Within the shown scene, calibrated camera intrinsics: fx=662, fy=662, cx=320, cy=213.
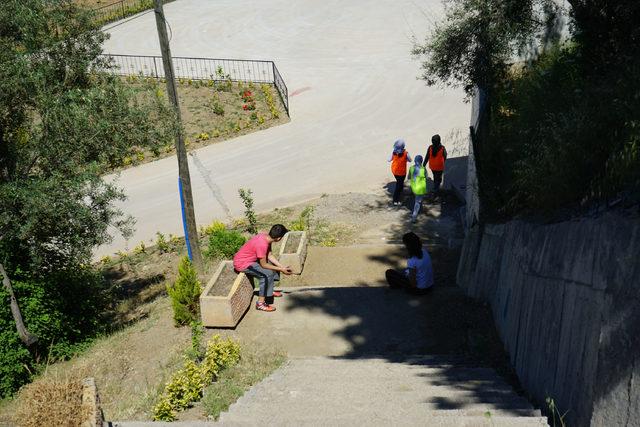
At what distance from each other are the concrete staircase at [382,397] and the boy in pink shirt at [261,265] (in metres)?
2.09

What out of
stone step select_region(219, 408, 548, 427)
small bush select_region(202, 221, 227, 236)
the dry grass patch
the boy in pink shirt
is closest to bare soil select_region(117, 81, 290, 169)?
small bush select_region(202, 221, 227, 236)

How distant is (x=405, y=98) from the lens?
71.3 ft

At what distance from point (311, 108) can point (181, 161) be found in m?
10.5

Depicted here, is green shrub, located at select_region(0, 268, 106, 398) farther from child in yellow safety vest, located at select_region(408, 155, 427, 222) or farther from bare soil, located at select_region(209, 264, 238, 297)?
child in yellow safety vest, located at select_region(408, 155, 427, 222)

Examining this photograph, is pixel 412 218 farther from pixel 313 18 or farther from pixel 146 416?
pixel 313 18

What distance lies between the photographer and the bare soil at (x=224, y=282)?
31.5ft

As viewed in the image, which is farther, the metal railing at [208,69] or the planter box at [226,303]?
the metal railing at [208,69]

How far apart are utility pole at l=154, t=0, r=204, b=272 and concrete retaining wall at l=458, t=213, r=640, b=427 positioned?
6.22 metres

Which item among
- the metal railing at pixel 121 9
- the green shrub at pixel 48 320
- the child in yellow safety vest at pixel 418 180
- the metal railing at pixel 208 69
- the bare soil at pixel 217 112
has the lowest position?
the green shrub at pixel 48 320

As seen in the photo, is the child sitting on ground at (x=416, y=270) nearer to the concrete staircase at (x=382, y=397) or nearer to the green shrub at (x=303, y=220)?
the concrete staircase at (x=382, y=397)

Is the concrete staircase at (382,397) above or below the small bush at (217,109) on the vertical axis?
below

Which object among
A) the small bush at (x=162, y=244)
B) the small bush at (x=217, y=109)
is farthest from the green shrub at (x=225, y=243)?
the small bush at (x=217, y=109)

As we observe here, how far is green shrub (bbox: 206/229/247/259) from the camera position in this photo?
506 inches

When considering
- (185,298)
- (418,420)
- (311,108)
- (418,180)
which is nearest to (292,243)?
(418,180)
